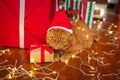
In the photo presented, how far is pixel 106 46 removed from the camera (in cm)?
181

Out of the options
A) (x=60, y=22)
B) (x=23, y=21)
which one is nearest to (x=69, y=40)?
(x=60, y=22)

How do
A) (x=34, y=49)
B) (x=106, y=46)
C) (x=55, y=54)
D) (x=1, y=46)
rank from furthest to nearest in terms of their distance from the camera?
(x=106, y=46), (x=1, y=46), (x=55, y=54), (x=34, y=49)

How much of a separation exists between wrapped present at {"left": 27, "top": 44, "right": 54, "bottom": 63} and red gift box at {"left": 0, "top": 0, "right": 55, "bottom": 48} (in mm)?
211

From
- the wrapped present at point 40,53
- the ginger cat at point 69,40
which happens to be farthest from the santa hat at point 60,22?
the wrapped present at point 40,53

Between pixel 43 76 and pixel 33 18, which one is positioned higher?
pixel 33 18

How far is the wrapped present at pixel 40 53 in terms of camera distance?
142 cm

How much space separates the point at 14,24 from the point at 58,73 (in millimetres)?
583

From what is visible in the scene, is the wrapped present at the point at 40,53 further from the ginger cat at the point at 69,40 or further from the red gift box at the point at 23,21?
the red gift box at the point at 23,21

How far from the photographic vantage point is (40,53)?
142 centimetres

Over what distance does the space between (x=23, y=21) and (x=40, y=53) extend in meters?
0.34

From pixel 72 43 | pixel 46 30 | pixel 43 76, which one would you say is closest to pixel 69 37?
pixel 72 43

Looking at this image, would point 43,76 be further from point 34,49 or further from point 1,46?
point 1,46

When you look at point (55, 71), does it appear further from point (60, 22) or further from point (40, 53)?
point (60, 22)

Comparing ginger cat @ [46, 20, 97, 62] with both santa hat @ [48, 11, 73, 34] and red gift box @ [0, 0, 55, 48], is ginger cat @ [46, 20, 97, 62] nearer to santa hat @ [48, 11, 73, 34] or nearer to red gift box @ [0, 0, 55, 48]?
santa hat @ [48, 11, 73, 34]
